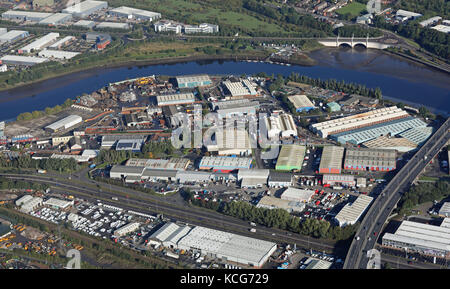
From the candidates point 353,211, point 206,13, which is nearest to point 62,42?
point 206,13

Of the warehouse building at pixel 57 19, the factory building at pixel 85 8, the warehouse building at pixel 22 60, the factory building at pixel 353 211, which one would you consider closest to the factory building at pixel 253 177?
the factory building at pixel 353 211

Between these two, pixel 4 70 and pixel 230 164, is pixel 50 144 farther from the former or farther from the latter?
pixel 4 70

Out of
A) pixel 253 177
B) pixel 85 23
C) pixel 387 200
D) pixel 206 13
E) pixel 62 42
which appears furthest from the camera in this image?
pixel 206 13

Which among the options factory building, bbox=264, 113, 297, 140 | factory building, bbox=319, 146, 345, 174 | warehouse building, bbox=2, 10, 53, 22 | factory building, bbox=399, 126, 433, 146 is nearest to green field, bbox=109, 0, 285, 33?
warehouse building, bbox=2, 10, 53, 22

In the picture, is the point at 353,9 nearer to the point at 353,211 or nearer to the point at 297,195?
the point at 297,195

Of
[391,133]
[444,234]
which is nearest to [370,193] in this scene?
[444,234]

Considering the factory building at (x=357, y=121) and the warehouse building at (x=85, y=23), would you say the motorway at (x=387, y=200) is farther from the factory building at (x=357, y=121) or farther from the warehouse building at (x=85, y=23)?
the warehouse building at (x=85, y=23)
